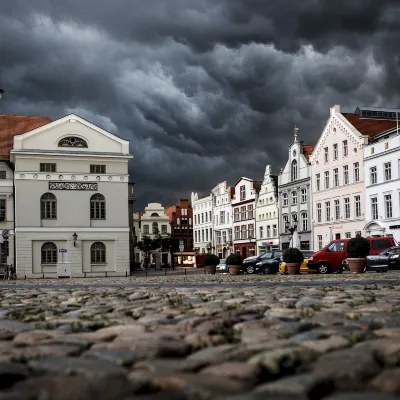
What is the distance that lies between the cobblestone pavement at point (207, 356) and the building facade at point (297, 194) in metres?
59.6

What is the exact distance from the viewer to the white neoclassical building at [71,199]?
4991 cm

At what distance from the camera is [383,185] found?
5366 centimetres

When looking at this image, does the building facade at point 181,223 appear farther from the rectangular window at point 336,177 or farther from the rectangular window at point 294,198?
the rectangular window at point 336,177

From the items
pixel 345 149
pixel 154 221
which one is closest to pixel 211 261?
pixel 345 149

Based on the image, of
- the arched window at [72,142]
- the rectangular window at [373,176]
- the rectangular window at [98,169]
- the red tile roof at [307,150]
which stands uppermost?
the red tile roof at [307,150]

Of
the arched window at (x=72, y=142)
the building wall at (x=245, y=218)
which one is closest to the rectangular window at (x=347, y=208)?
the building wall at (x=245, y=218)

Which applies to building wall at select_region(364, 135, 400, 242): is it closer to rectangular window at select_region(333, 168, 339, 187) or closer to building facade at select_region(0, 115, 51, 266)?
rectangular window at select_region(333, 168, 339, 187)

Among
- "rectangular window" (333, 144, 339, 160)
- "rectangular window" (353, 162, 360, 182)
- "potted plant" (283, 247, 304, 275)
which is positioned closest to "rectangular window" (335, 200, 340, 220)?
"rectangular window" (353, 162, 360, 182)

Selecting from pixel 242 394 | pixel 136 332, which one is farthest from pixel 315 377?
pixel 136 332

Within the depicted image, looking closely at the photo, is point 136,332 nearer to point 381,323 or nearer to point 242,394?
point 381,323

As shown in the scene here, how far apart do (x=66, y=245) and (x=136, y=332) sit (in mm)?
46120

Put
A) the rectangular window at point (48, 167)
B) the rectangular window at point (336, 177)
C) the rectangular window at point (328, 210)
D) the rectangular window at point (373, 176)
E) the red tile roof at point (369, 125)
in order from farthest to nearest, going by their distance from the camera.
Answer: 1. the rectangular window at point (328, 210)
2. the rectangular window at point (336, 177)
3. the red tile roof at point (369, 125)
4. the rectangular window at point (373, 176)
5. the rectangular window at point (48, 167)

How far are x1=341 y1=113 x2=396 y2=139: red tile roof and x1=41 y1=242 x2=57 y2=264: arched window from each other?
29266mm

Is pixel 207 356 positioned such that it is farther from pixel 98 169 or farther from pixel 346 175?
pixel 346 175
